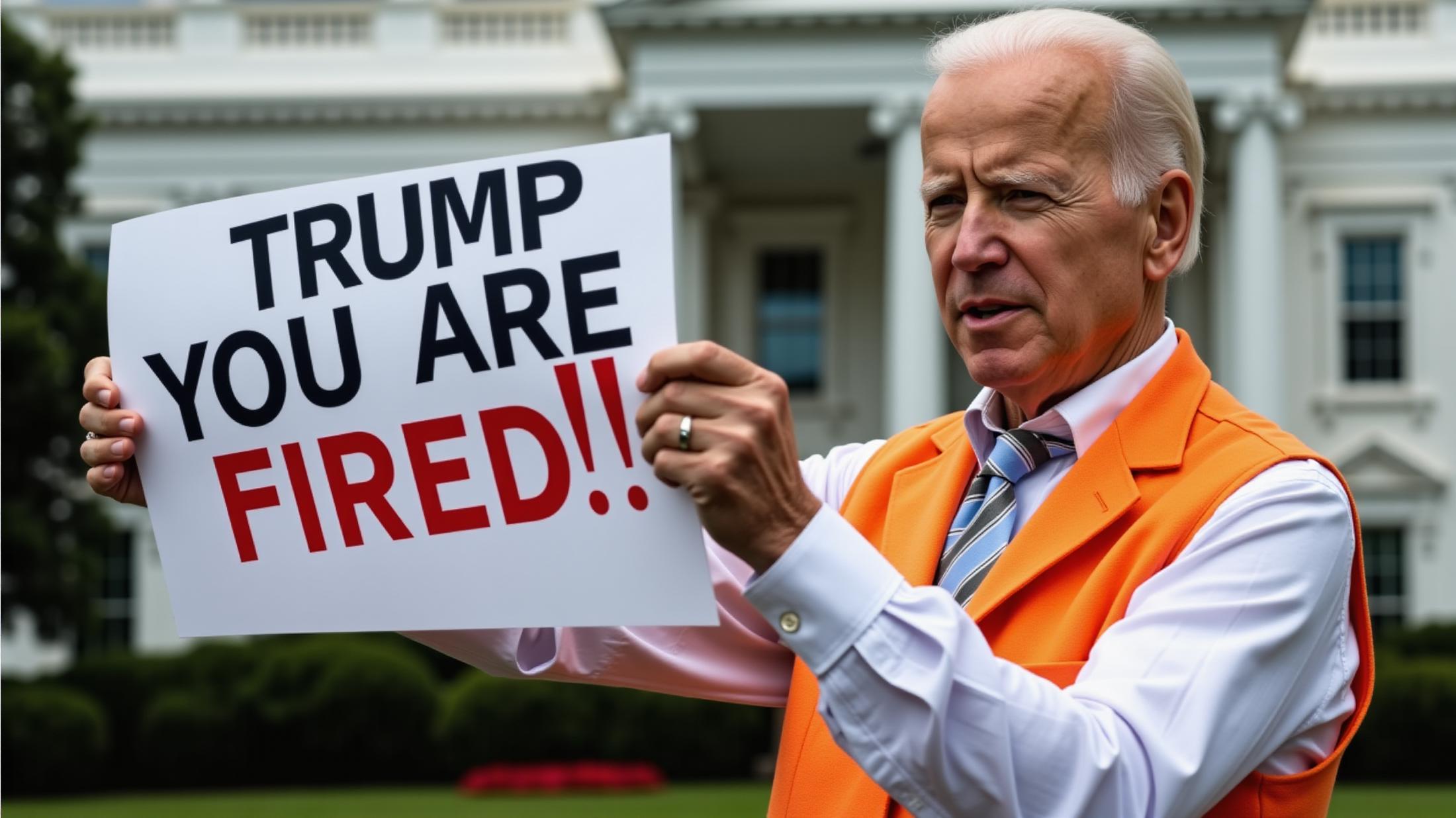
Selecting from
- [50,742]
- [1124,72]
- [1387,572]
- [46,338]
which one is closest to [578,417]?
Result: [1124,72]

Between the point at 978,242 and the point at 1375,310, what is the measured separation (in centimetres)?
2496

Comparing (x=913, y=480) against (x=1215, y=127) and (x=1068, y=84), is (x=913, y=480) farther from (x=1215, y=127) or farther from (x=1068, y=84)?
(x=1215, y=127)

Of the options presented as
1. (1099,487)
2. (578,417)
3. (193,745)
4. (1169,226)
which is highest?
(1169,226)

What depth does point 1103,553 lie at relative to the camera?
6.71ft

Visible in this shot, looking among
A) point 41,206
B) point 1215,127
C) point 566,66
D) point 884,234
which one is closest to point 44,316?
point 41,206

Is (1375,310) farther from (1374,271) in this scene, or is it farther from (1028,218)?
(1028,218)

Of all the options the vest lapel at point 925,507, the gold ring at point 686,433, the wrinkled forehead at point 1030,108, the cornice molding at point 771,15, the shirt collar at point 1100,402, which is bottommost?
the vest lapel at point 925,507

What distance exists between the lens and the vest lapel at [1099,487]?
6.70 feet

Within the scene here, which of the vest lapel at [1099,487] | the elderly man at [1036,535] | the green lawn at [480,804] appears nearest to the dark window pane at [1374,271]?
the green lawn at [480,804]

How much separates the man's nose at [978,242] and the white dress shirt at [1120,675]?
15.7 inches

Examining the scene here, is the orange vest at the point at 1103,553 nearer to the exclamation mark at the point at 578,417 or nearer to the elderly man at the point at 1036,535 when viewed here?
the elderly man at the point at 1036,535

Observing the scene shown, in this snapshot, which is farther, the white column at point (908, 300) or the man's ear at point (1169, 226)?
the white column at point (908, 300)

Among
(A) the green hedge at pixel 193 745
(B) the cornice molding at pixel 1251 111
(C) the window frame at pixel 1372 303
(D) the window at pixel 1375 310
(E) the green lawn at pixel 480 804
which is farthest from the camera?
(D) the window at pixel 1375 310

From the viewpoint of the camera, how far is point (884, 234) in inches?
1079
